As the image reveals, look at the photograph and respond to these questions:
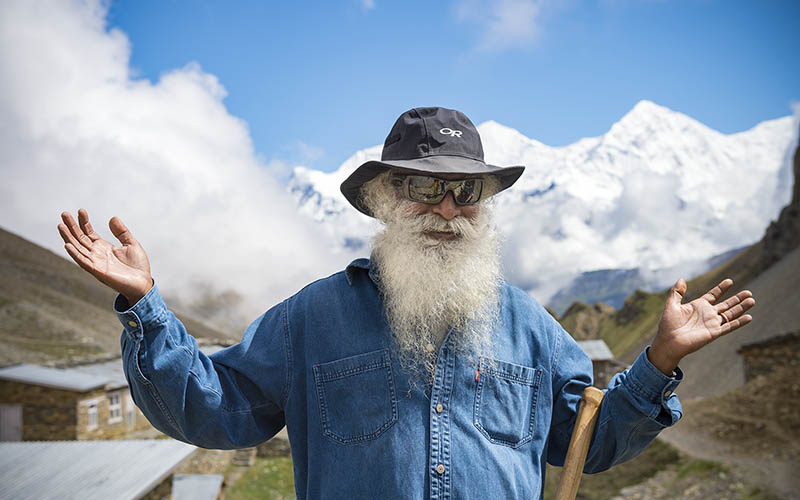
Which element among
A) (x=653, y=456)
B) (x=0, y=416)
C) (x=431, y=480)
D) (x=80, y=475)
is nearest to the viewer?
(x=431, y=480)

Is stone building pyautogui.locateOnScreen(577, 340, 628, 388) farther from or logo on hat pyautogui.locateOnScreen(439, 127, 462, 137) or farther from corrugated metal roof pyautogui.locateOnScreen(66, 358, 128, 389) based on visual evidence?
or logo on hat pyautogui.locateOnScreen(439, 127, 462, 137)

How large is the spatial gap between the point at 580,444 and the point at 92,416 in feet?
60.5

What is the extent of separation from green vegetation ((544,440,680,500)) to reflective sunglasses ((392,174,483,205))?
12323 mm

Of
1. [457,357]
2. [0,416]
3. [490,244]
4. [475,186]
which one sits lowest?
[457,357]

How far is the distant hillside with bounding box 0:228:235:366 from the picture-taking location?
56.2 metres

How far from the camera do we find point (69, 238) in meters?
2.06

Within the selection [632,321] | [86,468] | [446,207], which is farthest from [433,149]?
[632,321]

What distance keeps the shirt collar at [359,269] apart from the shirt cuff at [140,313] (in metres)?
0.75

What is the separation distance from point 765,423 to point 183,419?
14702 millimetres

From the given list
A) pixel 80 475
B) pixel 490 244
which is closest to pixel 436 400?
pixel 490 244

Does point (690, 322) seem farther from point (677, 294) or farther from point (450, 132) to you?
point (450, 132)

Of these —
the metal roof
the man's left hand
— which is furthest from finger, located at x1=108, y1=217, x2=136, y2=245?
the metal roof

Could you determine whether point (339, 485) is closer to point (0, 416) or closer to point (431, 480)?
point (431, 480)

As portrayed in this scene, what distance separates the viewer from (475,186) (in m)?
2.56
